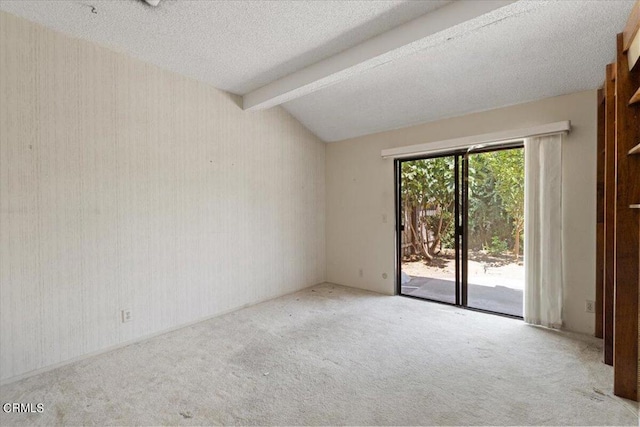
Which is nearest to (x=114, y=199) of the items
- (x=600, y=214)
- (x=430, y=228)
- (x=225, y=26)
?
(x=225, y=26)

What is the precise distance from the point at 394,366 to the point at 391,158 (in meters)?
2.76

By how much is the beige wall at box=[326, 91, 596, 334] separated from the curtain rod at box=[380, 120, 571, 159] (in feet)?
0.31

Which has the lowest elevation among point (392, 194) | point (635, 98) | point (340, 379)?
point (340, 379)

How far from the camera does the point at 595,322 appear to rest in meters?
2.86

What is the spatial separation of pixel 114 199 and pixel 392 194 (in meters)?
3.28

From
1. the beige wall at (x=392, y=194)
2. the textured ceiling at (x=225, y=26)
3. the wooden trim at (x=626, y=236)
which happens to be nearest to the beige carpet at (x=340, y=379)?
the wooden trim at (x=626, y=236)

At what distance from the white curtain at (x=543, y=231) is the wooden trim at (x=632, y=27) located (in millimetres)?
1244

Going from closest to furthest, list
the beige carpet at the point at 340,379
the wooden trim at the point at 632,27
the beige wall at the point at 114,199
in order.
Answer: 1. the wooden trim at the point at 632,27
2. the beige carpet at the point at 340,379
3. the beige wall at the point at 114,199

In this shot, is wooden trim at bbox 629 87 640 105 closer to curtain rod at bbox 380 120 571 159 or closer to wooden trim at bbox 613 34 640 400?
wooden trim at bbox 613 34 640 400

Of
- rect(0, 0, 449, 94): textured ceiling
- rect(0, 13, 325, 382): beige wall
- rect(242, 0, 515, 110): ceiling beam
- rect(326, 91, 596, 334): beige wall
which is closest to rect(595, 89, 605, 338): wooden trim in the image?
rect(326, 91, 596, 334): beige wall

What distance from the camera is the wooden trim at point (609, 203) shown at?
7.40ft

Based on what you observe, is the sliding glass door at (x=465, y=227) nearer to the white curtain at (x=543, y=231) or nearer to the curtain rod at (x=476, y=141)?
the curtain rod at (x=476, y=141)

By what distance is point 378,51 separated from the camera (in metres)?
2.53

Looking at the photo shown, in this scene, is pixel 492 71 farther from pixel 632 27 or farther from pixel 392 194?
pixel 392 194
